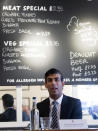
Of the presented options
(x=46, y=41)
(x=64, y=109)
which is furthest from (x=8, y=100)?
(x=64, y=109)

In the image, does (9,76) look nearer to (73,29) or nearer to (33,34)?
(33,34)

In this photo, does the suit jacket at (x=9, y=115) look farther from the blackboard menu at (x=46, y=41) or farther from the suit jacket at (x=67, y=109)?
the suit jacket at (x=67, y=109)

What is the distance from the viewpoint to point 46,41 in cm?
346

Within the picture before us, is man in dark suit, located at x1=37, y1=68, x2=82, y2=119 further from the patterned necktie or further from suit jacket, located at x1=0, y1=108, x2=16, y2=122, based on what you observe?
suit jacket, located at x1=0, y1=108, x2=16, y2=122

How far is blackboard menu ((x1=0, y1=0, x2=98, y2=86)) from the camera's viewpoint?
3.38m

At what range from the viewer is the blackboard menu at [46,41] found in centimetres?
338

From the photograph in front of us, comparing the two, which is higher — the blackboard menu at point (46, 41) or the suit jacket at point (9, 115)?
the blackboard menu at point (46, 41)

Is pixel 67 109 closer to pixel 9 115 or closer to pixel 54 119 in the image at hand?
pixel 54 119

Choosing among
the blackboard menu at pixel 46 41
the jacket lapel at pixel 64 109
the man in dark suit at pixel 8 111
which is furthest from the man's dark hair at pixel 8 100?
the jacket lapel at pixel 64 109

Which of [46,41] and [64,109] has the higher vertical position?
[46,41]

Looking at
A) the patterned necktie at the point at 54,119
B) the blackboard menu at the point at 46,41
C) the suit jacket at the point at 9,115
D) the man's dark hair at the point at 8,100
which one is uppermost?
the blackboard menu at the point at 46,41

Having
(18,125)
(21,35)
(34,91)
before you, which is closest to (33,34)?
(21,35)

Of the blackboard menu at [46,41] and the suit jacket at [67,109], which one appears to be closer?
the suit jacket at [67,109]

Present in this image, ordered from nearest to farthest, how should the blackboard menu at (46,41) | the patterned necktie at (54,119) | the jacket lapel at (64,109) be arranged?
the patterned necktie at (54,119)
the jacket lapel at (64,109)
the blackboard menu at (46,41)
